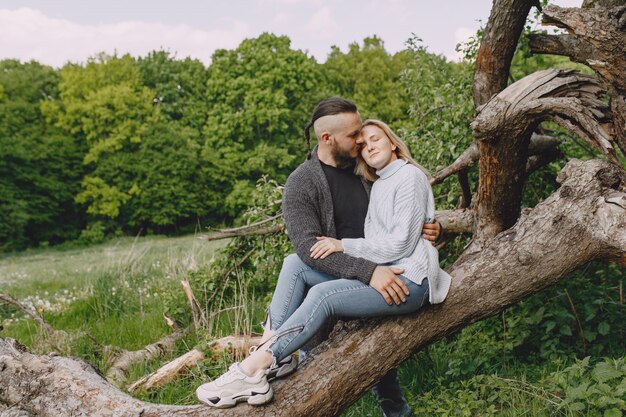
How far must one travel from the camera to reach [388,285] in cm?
309

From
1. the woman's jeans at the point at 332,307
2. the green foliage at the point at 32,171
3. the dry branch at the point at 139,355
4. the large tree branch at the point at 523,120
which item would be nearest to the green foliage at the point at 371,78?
the green foliage at the point at 32,171

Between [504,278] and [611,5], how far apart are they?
1.99 meters

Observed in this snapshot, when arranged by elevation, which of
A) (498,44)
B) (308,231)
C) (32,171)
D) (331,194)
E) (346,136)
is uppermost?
(32,171)

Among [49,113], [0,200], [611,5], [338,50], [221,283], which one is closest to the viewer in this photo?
[611,5]

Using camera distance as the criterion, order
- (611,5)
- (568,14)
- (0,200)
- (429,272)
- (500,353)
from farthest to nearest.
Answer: (0,200) < (500,353) < (611,5) < (568,14) < (429,272)

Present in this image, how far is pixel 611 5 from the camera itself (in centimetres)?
387

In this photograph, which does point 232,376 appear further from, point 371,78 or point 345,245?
point 371,78

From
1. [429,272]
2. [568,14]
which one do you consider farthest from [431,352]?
[568,14]

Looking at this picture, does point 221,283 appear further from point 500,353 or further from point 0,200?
point 0,200

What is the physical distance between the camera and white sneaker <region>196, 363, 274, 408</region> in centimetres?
302

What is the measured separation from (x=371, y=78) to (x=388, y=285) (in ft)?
97.1

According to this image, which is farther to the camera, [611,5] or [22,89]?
[22,89]

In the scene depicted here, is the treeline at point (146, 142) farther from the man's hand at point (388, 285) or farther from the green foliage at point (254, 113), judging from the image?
the man's hand at point (388, 285)

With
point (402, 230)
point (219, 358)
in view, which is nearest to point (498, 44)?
point (402, 230)
